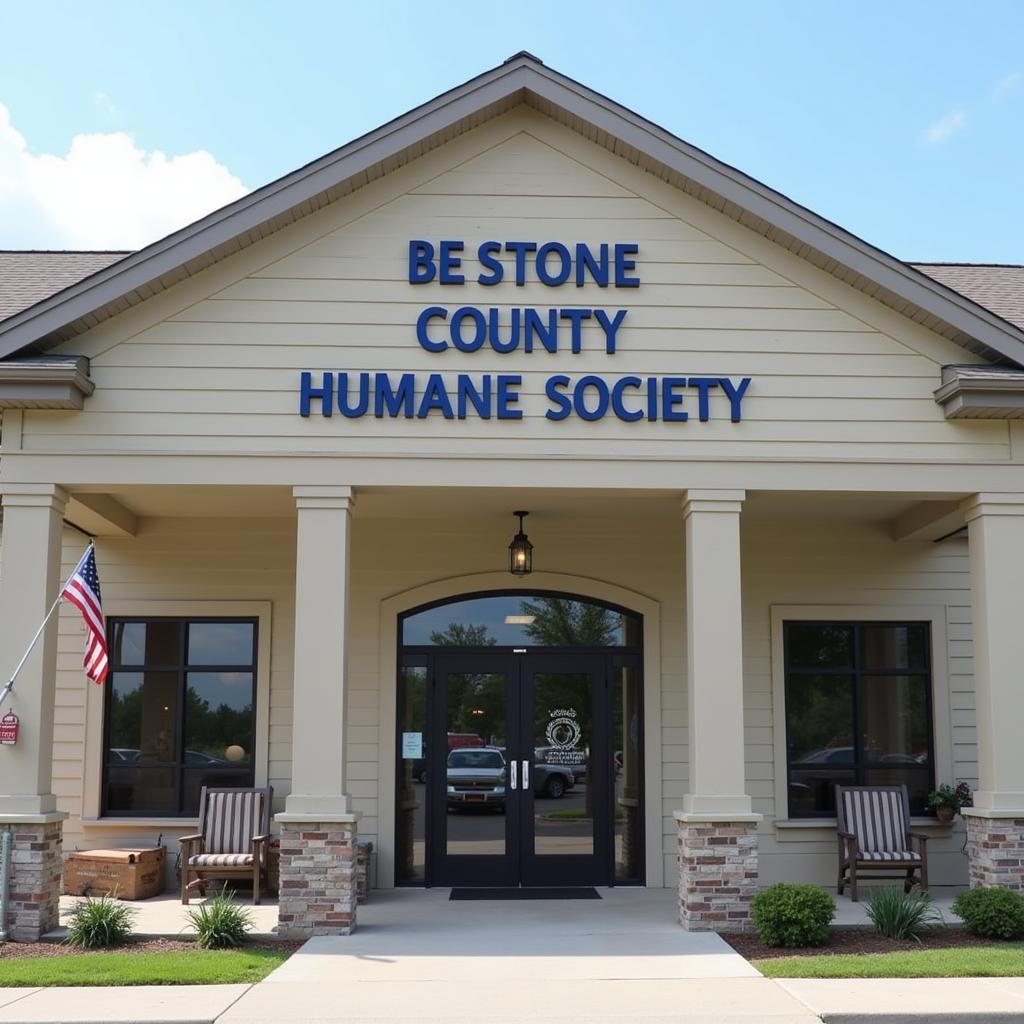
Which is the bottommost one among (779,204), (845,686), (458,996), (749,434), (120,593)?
(458,996)

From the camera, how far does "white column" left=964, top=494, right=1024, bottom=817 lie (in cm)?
1077

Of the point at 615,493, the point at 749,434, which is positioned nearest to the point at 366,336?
the point at 615,493

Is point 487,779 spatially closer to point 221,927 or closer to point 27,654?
point 221,927

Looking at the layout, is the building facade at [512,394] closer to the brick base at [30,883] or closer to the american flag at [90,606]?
the brick base at [30,883]

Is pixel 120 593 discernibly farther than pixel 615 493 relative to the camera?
Yes

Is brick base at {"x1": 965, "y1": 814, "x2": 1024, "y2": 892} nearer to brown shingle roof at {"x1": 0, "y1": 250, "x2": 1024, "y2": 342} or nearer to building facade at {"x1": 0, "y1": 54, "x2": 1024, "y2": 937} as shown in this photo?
building facade at {"x1": 0, "y1": 54, "x2": 1024, "y2": 937}

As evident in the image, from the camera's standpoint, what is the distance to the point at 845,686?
13516 mm

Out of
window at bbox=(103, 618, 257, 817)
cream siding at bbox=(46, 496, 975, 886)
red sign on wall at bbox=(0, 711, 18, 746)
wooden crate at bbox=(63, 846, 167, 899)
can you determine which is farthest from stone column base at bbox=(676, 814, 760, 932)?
red sign on wall at bbox=(0, 711, 18, 746)

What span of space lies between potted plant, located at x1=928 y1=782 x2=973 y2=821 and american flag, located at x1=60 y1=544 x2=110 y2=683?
8.24 m

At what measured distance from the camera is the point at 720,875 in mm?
10312

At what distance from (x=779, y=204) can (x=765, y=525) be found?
3.85 meters

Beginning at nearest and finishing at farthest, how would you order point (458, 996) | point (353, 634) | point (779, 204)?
point (458, 996)
point (779, 204)
point (353, 634)

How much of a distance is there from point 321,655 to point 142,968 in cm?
277

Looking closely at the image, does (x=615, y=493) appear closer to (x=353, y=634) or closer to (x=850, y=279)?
(x=850, y=279)
